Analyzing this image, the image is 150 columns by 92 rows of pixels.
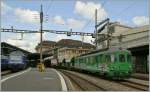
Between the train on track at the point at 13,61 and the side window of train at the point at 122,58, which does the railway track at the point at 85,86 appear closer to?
the side window of train at the point at 122,58

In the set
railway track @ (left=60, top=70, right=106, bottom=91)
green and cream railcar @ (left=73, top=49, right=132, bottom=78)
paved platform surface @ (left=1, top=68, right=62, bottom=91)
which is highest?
green and cream railcar @ (left=73, top=49, right=132, bottom=78)

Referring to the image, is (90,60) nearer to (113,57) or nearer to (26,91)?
(113,57)

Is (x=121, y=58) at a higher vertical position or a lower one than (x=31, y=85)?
higher

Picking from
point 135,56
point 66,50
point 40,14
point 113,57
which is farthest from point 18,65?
point 66,50

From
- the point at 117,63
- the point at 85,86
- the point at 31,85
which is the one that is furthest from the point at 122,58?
the point at 31,85

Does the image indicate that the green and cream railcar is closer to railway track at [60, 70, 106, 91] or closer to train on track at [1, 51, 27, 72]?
railway track at [60, 70, 106, 91]

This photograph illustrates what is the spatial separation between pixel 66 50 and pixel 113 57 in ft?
369

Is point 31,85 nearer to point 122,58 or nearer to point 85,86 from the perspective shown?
point 85,86

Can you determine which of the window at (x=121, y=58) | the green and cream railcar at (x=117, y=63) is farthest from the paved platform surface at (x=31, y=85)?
the window at (x=121, y=58)

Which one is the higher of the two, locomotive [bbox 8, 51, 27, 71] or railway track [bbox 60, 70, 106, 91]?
locomotive [bbox 8, 51, 27, 71]

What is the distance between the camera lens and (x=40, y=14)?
2205 inches

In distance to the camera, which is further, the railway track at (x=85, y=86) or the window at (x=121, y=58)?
the window at (x=121, y=58)

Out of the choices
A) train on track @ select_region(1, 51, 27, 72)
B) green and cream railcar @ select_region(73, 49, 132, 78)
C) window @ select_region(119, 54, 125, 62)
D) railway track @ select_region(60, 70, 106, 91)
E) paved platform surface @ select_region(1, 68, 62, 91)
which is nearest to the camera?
Answer: paved platform surface @ select_region(1, 68, 62, 91)

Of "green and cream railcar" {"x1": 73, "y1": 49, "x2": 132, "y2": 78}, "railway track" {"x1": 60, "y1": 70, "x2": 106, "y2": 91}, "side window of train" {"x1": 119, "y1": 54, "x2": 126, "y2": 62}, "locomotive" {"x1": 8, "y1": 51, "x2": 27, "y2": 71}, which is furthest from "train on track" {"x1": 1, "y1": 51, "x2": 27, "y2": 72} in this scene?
"side window of train" {"x1": 119, "y1": 54, "x2": 126, "y2": 62}
